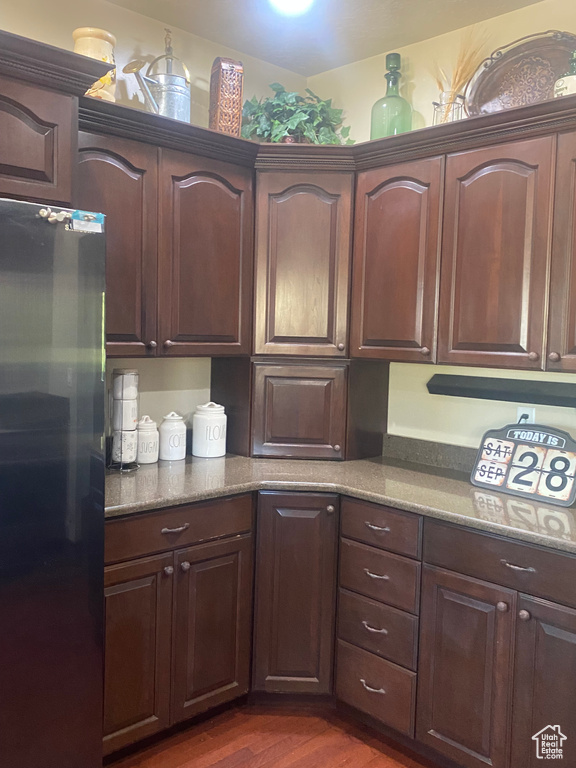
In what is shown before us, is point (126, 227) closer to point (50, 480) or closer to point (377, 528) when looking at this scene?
point (50, 480)

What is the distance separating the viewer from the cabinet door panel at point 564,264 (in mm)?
2018

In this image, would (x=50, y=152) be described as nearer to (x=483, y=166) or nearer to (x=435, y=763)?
(x=483, y=166)

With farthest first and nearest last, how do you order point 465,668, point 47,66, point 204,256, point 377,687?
point 204,256, point 377,687, point 465,668, point 47,66

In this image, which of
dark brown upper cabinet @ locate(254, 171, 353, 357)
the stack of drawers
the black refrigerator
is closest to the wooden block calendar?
the stack of drawers

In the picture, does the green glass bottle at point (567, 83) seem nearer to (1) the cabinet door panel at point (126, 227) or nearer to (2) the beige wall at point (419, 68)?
(2) the beige wall at point (419, 68)

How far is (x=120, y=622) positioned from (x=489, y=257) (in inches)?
69.2

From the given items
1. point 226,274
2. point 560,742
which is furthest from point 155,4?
point 560,742

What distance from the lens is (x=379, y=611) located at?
222 cm

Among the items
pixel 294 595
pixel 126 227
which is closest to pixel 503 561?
pixel 294 595

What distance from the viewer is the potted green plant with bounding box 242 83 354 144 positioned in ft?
8.61

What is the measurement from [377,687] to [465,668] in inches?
15.2

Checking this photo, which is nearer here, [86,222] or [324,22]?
[86,222]

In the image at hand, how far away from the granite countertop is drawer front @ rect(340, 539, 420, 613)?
0.20 metres

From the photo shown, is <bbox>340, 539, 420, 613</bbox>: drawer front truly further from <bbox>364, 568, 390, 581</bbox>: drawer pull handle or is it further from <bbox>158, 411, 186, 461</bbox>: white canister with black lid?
<bbox>158, 411, 186, 461</bbox>: white canister with black lid
